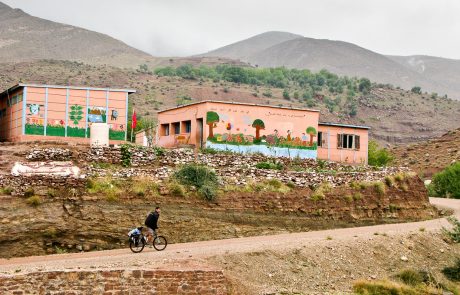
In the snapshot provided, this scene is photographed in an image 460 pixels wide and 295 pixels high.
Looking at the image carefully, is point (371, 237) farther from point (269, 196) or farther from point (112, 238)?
point (112, 238)

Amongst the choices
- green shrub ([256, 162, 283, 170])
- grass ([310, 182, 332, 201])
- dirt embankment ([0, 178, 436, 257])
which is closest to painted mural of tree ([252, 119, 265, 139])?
green shrub ([256, 162, 283, 170])

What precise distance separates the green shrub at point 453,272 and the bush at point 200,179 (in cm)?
1023

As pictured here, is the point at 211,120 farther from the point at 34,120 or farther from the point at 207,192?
the point at 34,120

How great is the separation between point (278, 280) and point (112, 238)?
7.98m

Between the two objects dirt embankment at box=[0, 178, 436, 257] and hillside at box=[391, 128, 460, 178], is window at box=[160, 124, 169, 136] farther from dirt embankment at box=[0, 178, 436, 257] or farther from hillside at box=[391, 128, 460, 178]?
hillside at box=[391, 128, 460, 178]

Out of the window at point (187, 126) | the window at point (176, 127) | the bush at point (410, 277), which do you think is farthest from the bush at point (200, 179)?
the window at point (176, 127)

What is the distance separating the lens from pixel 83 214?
2805 centimetres

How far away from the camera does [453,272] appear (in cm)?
2812

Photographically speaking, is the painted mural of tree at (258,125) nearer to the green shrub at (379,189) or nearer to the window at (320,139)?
the window at (320,139)

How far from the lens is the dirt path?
20641 mm

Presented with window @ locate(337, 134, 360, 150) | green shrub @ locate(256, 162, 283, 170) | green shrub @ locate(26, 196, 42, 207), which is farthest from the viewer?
window @ locate(337, 134, 360, 150)

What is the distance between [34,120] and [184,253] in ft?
52.1

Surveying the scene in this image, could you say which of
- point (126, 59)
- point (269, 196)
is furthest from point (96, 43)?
point (269, 196)

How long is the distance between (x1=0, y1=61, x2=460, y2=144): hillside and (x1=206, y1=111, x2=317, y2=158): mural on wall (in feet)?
170
